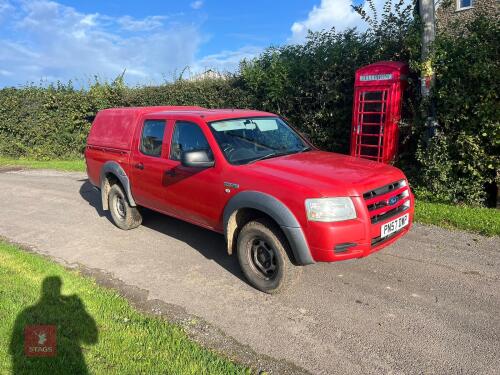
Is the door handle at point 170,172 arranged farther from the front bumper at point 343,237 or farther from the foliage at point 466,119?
the foliage at point 466,119

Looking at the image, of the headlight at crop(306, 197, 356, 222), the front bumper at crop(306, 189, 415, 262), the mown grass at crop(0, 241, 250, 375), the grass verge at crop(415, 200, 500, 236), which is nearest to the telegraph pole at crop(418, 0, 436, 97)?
the grass verge at crop(415, 200, 500, 236)

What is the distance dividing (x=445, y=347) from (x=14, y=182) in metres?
12.1

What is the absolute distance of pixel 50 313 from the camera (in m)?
3.76

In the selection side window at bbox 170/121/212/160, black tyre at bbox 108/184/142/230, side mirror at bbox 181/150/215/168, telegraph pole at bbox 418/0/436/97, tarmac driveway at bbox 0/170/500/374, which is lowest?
tarmac driveway at bbox 0/170/500/374

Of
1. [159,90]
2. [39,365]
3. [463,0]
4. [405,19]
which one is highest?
[463,0]

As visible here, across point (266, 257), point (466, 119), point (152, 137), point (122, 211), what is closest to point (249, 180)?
point (266, 257)

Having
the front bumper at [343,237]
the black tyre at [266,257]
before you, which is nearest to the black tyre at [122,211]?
the black tyre at [266,257]

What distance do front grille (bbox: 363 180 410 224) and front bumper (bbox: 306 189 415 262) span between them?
4.6 inches

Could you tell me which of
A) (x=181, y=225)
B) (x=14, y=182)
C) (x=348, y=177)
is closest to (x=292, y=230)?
(x=348, y=177)

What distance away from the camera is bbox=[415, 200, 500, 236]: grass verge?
5.57 metres

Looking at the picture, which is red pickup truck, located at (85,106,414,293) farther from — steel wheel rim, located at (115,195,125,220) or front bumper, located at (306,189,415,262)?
steel wheel rim, located at (115,195,125,220)

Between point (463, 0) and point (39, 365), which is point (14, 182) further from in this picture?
point (463, 0)

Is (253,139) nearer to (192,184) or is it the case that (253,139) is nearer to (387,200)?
(192,184)

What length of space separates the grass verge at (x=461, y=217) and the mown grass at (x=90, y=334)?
14.1 ft
